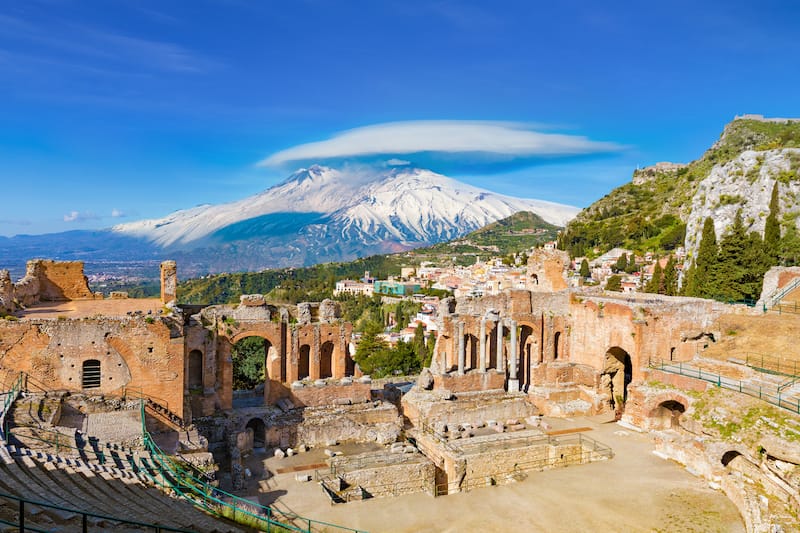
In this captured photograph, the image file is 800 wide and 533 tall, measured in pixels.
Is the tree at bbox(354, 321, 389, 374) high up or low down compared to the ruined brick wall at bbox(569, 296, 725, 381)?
down

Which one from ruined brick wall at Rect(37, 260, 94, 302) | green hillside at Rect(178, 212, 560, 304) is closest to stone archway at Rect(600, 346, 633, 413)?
ruined brick wall at Rect(37, 260, 94, 302)

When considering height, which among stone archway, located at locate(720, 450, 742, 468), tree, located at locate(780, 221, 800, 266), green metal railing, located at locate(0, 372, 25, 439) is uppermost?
tree, located at locate(780, 221, 800, 266)

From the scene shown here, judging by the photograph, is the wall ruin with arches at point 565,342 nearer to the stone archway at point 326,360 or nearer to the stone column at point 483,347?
the stone column at point 483,347

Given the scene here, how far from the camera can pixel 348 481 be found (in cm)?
2089

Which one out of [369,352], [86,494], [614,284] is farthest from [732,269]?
[86,494]

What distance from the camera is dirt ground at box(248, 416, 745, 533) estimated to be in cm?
1842

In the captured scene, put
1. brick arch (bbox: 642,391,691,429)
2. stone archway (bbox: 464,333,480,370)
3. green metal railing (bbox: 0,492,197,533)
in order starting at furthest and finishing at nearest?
1. stone archway (bbox: 464,333,480,370)
2. brick arch (bbox: 642,391,691,429)
3. green metal railing (bbox: 0,492,197,533)

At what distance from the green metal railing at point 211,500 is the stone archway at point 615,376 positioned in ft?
61.5

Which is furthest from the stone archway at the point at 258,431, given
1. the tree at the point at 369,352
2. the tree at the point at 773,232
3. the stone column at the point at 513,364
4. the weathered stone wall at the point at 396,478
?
the tree at the point at 773,232

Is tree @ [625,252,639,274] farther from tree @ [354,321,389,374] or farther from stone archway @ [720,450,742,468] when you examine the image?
stone archway @ [720,450,742,468]

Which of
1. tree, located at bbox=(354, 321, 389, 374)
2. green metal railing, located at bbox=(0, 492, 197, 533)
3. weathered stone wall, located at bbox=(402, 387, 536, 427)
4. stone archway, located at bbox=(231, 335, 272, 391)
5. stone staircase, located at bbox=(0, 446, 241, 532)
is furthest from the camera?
tree, located at bbox=(354, 321, 389, 374)

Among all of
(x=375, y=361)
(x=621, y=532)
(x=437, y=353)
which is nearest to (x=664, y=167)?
(x=375, y=361)

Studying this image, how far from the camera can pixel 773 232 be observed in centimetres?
4634

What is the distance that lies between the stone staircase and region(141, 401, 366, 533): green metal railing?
21.5 inches
